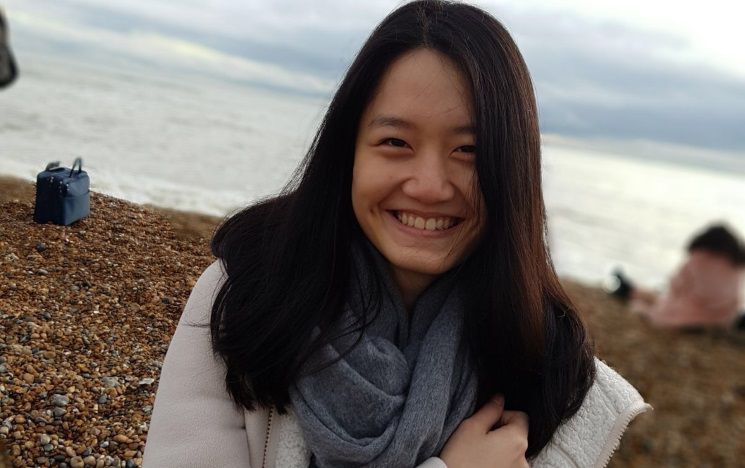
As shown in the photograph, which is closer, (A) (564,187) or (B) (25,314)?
(B) (25,314)

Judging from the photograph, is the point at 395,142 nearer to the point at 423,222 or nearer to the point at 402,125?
the point at 402,125

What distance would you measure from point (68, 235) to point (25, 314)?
297 mm

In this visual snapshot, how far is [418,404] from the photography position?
173cm

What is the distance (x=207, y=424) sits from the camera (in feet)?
5.75

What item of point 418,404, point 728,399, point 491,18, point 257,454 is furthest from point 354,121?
point 728,399

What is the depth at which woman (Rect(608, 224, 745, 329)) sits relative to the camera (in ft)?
5.84

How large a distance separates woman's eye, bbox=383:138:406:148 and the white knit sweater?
0.70 m

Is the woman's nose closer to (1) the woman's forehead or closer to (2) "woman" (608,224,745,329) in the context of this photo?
(1) the woman's forehead

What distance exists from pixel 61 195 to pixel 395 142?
123cm

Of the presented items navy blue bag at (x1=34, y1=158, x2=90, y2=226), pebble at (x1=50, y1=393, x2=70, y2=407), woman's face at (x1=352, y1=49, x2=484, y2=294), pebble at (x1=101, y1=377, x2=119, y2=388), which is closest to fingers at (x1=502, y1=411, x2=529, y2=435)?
woman's face at (x1=352, y1=49, x2=484, y2=294)

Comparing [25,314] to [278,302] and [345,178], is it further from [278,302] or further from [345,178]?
[345,178]

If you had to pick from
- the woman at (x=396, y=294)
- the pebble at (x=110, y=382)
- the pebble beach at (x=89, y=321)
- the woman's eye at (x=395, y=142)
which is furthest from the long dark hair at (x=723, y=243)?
the pebble at (x=110, y=382)

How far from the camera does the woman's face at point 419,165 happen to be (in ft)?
5.22

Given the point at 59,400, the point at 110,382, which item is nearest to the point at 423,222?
the point at 110,382
